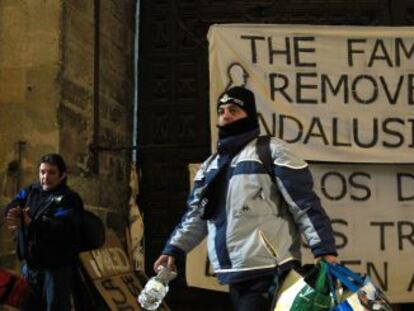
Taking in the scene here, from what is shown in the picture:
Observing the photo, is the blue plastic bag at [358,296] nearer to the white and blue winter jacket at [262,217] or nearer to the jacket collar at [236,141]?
the white and blue winter jacket at [262,217]

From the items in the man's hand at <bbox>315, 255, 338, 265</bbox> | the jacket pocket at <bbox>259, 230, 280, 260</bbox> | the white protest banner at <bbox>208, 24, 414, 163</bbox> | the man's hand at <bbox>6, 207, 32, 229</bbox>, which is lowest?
the man's hand at <bbox>315, 255, 338, 265</bbox>

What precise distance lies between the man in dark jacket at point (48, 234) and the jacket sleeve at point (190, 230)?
1.09 m

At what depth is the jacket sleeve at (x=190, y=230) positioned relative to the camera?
133 inches

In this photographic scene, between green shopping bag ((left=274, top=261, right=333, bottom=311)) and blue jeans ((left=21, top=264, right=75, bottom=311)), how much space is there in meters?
1.77

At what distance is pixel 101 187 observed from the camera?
18.6 feet

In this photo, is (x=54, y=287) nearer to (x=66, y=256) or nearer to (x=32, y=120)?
(x=66, y=256)

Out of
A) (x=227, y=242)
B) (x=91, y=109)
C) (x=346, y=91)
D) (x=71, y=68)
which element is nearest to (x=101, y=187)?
(x=91, y=109)

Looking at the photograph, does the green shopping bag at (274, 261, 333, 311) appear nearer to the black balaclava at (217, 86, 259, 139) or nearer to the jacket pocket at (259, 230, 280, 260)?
the jacket pocket at (259, 230, 280, 260)

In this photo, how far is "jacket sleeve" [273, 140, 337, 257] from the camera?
9.56 feet

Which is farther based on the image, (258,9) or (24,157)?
(258,9)

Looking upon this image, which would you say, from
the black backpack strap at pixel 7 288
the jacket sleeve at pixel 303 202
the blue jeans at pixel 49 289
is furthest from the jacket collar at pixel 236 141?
the black backpack strap at pixel 7 288

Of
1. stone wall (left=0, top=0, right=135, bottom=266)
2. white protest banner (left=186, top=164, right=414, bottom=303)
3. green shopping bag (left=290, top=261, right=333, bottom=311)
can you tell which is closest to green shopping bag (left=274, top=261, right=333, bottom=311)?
green shopping bag (left=290, top=261, right=333, bottom=311)

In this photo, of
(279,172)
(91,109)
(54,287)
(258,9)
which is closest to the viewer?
(279,172)

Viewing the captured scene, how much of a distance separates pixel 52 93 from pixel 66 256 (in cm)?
136
